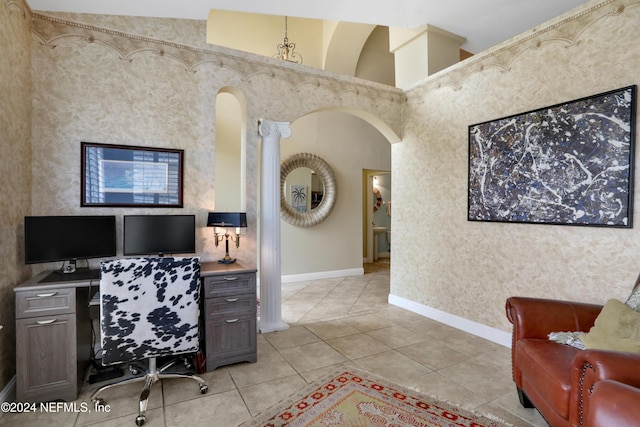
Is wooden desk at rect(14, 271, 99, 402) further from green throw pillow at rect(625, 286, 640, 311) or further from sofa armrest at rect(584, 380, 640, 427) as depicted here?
green throw pillow at rect(625, 286, 640, 311)

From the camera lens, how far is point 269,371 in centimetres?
274

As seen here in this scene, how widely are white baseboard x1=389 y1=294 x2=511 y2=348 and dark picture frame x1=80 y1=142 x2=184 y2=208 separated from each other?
3.12 meters

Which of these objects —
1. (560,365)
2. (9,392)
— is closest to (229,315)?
(9,392)

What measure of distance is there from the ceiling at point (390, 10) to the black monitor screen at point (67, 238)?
1.76 metres

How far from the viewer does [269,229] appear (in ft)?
11.8

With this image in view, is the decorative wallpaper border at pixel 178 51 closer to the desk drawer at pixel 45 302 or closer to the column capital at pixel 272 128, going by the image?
the column capital at pixel 272 128

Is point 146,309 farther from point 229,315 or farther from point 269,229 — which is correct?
point 269,229

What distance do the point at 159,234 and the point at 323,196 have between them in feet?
12.2

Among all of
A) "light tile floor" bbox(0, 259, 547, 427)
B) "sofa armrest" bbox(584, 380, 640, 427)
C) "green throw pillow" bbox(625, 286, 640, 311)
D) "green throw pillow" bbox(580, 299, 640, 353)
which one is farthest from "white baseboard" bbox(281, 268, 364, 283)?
"sofa armrest" bbox(584, 380, 640, 427)

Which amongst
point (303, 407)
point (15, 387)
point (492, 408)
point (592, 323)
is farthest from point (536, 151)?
point (15, 387)

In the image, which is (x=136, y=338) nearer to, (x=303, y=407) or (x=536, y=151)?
(x=303, y=407)

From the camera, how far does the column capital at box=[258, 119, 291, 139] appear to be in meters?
3.58

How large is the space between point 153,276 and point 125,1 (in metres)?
2.36

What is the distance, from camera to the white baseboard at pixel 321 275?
19.6 ft
